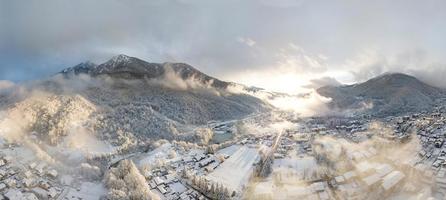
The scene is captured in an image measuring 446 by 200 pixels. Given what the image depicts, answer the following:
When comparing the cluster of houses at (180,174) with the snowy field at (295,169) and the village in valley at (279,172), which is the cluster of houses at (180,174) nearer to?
the village in valley at (279,172)

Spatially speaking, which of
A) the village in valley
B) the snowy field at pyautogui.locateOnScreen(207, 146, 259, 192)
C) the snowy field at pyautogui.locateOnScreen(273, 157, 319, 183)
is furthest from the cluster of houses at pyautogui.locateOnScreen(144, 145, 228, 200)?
the snowy field at pyautogui.locateOnScreen(273, 157, 319, 183)

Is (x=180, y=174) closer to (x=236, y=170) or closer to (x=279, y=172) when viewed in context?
(x=236, y=170)

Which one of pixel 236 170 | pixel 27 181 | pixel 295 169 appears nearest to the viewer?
pixel 27 181

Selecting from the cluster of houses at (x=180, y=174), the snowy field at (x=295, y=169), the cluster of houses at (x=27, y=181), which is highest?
the snowy field at (x=295, y=169)

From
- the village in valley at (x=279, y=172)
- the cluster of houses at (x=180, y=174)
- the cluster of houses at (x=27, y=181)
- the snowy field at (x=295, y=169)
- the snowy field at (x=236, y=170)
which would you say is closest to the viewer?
the village in valley at (x=279, y=172)

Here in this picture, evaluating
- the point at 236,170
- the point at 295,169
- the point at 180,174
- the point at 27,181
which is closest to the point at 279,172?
the point at 295,169

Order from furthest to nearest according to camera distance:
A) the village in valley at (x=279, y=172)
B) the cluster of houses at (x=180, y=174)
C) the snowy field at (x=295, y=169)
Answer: the snowy field at (x=295, y=169) → the cluster of houses at (x=180, y=174) → the village in valley at (x=279, y=172)

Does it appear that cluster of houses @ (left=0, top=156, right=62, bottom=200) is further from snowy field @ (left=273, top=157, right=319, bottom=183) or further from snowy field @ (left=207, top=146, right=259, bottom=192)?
snowy field @ (left=273, top=157, right=319, bottom=183)

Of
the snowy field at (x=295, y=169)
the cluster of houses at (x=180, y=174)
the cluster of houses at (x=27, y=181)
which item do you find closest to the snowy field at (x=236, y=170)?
the cluster of houses at (x=180, y=174)
